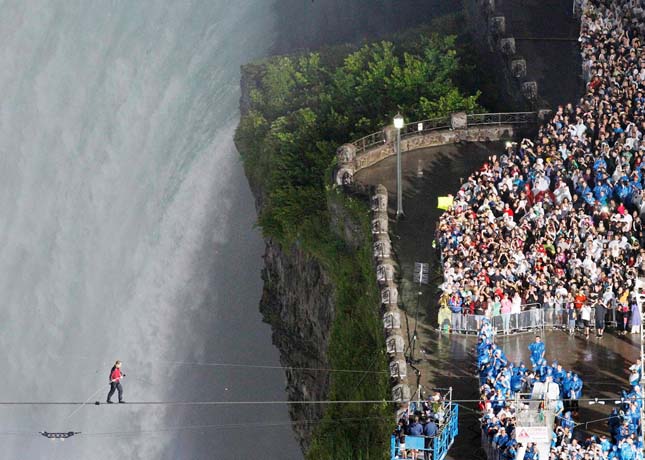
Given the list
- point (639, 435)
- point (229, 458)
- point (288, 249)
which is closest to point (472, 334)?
point (639, 435)

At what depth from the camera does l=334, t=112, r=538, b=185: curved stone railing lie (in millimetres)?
78750

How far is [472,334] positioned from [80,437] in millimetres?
47101

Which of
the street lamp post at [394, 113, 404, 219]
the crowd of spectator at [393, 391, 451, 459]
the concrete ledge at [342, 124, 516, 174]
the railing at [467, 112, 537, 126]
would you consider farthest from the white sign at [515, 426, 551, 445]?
the railing at [467, 112, 537, 126]

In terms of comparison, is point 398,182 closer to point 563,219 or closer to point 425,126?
point 563,219

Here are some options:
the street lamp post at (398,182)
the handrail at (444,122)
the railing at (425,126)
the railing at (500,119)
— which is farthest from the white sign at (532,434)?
the railing at (500,119)

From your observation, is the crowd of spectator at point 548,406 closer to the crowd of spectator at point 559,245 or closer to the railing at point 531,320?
the crowd of spectator at point 559,245

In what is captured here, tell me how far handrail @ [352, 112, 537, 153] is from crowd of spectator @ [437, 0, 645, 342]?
5.85 metres

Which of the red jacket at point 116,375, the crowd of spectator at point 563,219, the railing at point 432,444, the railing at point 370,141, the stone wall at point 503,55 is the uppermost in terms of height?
the stone wall at point 503,55

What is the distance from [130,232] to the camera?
118562 mm

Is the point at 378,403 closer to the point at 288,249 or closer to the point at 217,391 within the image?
the point at 288,249

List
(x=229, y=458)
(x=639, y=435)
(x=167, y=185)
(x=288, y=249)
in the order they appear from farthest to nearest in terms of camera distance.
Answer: (x=167, y=185), (x=229, y=458), (x=288, y=249), (x=639, y=435)

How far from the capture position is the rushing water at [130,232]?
105312 mm

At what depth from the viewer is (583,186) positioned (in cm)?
6850

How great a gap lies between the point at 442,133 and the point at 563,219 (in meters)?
13.0
